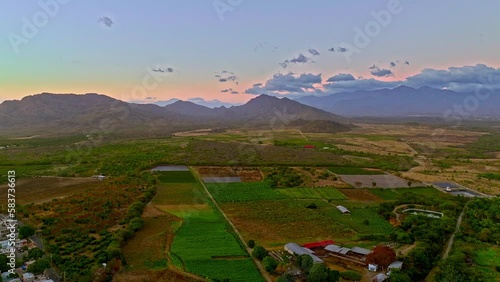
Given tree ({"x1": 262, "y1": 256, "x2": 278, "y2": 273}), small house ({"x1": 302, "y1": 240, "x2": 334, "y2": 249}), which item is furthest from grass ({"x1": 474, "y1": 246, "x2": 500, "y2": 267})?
tree ({"x1": 262, "y1": 256, "x2": 278, "y2": 273})

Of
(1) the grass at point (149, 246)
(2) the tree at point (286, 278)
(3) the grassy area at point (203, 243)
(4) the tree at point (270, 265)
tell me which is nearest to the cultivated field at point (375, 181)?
(3) the grassy area at point (203, 243)

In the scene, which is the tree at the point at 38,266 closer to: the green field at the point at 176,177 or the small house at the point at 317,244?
the small house at the point at 317,244

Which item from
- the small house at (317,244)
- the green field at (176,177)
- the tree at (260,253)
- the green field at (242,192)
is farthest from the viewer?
the green field at (176,177)

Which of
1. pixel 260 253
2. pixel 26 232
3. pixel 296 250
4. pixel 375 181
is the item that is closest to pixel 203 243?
pixel 260 253

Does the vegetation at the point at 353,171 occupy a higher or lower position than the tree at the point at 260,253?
higher

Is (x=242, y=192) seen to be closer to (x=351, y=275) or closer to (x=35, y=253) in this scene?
(x=351, y=275)

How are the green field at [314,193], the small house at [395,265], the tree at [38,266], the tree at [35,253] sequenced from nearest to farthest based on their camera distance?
the tree at [38,266]
the small house at [395,265]
the tree at [35,253]
the green field at [314,193]

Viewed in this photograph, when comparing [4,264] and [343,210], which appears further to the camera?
[343,210]
